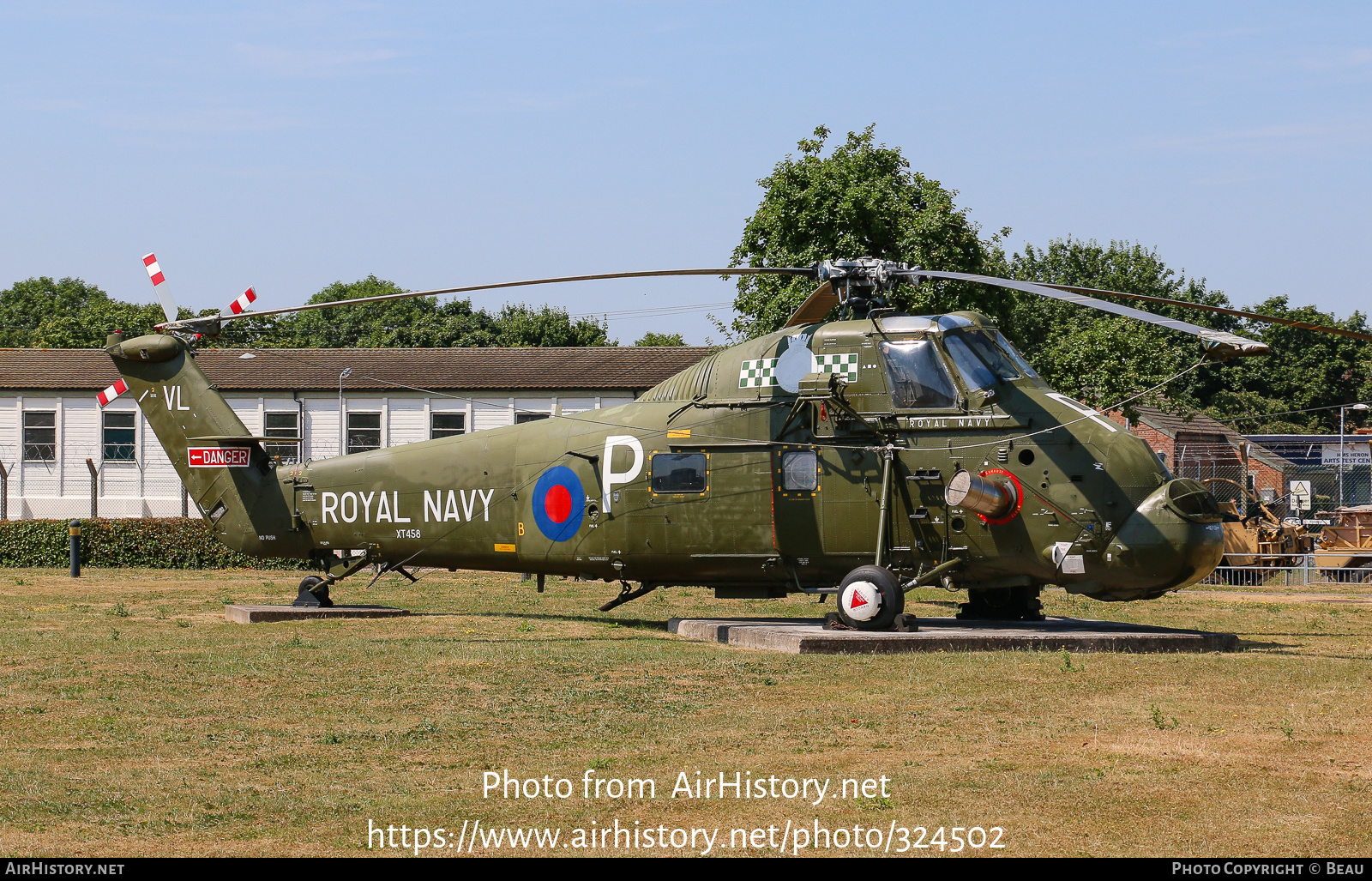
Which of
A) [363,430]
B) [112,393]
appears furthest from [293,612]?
[363,430]

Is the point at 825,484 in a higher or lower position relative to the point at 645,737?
higher

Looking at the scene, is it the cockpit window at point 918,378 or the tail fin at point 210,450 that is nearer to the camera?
the cockpit window at point 918,378

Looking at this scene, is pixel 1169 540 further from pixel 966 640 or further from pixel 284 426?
pixel 284 426

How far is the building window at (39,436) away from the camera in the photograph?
156 feet

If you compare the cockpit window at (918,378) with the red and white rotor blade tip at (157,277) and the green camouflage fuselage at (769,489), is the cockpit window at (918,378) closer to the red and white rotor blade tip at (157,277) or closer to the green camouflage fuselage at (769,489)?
the green camouflage fuselage at (769,489)

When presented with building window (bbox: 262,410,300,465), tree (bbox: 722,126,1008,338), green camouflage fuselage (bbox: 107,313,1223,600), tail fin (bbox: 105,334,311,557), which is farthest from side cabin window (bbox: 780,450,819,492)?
building window (bbox: 262,410,300,465)

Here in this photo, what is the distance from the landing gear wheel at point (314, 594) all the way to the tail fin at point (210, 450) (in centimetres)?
60

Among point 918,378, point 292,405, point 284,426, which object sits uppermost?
point 292,405

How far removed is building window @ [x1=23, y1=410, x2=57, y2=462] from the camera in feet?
156

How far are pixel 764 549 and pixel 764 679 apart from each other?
439cm

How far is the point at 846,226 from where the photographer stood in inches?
1533

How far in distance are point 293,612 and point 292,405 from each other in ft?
87.2

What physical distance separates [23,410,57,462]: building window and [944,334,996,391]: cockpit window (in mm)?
40403

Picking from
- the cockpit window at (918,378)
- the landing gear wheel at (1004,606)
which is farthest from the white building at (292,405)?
the cockpit window at (918,378)
